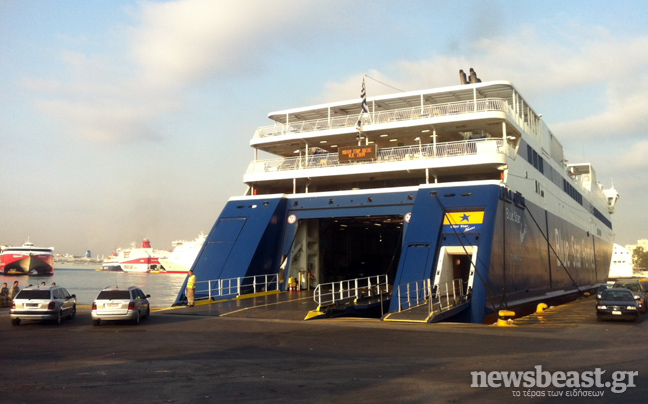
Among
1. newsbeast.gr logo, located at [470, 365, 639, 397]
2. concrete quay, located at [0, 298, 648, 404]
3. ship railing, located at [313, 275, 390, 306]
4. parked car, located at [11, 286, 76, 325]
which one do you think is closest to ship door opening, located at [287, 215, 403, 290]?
ship railing, located at [313, 275, 390, 306]

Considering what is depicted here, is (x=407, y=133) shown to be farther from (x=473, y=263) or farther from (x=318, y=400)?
(x=318, y=400)

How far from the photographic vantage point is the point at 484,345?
13.3 m

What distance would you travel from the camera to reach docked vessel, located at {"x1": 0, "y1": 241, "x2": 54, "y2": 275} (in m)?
117

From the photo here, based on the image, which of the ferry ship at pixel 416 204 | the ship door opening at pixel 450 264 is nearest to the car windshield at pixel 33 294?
the ferry ship at pixel 416 204

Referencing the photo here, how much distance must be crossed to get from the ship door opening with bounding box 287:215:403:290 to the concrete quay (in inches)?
379

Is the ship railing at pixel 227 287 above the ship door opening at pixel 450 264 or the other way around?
the other way around

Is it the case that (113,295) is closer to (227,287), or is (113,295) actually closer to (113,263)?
(227,287)

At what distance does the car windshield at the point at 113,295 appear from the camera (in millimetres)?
18016

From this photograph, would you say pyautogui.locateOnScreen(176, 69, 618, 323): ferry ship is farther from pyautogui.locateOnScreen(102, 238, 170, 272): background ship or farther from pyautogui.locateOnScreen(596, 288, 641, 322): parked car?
pyautogui.locateOnScreen(102, 238, 170, 272): background ship

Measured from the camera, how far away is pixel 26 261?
11681cm

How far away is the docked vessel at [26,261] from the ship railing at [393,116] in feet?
356

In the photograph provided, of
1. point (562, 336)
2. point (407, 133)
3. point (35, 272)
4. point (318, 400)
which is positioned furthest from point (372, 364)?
point (35, 272)

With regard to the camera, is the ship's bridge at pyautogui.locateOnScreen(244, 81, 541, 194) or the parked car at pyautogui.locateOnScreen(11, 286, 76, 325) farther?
the ship's bridge at pyautogui.locateOnScreen(244, 81, 541, 194)

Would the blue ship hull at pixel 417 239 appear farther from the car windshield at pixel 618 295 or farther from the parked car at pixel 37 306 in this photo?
the parked car at pixel 37 306
